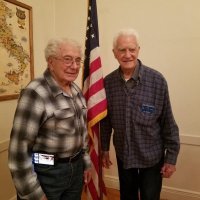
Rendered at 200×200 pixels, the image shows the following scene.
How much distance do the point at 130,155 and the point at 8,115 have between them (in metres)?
1.23

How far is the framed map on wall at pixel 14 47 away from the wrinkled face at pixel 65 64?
953 mm

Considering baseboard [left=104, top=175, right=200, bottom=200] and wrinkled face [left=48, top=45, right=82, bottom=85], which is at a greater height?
wrinkled face [left=48, top=45, right=82, bottom=85]

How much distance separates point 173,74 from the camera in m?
2.33

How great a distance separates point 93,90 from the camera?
1758mm

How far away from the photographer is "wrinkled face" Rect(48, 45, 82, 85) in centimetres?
126

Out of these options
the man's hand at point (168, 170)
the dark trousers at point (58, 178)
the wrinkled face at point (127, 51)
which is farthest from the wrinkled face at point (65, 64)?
the man's hand at point (168, 170)

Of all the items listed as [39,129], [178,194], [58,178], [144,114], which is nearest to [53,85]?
[39,129]

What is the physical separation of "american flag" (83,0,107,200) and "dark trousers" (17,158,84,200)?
1.44 ft

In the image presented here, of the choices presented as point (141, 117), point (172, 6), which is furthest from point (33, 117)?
point (172, 6)

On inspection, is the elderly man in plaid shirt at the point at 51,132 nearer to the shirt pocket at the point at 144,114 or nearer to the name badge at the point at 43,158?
the name badge at the point at 43,158

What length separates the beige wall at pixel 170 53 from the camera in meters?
2.21

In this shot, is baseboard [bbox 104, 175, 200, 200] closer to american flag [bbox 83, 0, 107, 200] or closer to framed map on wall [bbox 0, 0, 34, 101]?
american flag [bbox 83, 0, 107, 200]

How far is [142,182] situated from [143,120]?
48cm

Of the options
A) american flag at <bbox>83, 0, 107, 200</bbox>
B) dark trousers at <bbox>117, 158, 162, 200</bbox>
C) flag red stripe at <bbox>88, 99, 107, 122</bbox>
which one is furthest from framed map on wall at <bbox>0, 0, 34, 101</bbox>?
dark trousers at <bbox>117, 158, 162, 200</bbox>
